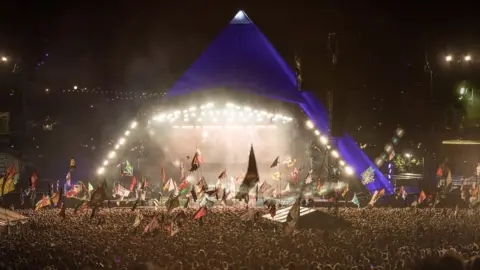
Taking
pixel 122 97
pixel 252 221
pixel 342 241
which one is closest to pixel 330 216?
pixel 252 221

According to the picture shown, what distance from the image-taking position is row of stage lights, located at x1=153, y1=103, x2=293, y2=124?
1115 inches

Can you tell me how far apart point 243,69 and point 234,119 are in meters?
2.98

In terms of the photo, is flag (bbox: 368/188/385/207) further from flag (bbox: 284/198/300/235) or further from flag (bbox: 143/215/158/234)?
flag (bbox: 143/215/158/234)

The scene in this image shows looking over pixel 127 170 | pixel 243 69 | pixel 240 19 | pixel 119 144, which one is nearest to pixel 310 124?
pixel 243 69

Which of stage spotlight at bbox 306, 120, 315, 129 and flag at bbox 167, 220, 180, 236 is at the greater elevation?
stage spotlight at bbox 306, 120, 315, 129

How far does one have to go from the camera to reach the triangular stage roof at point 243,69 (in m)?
27.7

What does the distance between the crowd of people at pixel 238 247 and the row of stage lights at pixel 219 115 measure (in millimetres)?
13692

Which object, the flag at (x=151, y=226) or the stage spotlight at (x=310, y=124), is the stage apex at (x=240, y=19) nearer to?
the stage spotlight at (x=310, y=124)

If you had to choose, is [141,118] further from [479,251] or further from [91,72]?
[479,251]

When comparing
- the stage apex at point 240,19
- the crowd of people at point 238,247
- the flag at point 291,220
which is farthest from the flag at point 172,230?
the stage apex at point 240,19

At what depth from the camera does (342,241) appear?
1105 cm

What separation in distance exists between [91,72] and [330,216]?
20.8 m

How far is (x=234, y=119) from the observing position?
99.5ft

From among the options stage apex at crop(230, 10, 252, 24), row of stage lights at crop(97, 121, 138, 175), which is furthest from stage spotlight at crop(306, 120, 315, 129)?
row of stage lights at crop(97, 121, 138, 175)
